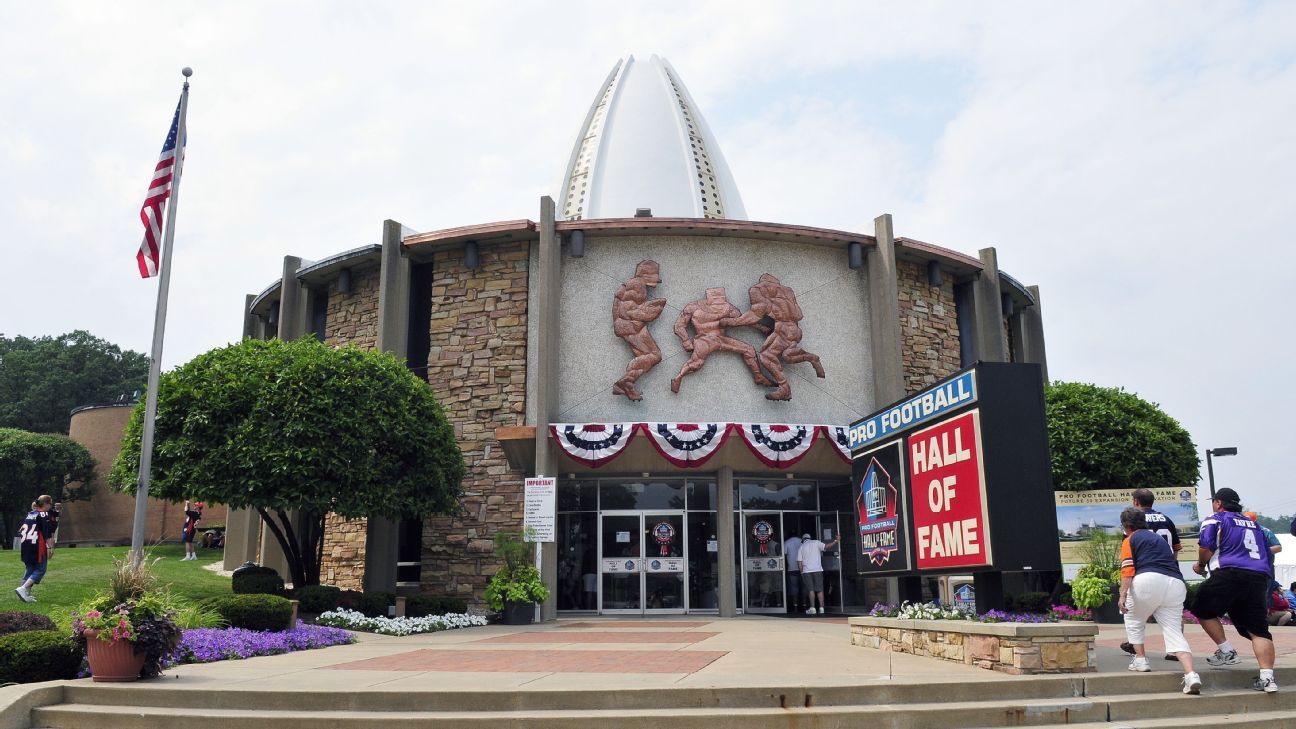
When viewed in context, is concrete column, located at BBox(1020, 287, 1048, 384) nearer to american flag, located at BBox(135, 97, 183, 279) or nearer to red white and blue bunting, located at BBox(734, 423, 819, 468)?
red white and blue bunting, located at BBox(734, 423, 819, 468)

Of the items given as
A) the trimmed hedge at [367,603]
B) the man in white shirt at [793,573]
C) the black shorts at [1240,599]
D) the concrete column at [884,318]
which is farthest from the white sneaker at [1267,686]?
the trimmed hedge at [367,603]

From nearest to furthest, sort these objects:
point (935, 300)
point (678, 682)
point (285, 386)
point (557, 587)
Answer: point (678, 682)
point (285, 386)
point (557, 587)
point (935, 300)

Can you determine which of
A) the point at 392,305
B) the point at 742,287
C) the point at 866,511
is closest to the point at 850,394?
the point at 742,287

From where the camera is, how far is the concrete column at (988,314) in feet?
75.3

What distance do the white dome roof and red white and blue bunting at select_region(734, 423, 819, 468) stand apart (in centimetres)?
1707

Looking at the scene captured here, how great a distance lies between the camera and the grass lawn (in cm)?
1441

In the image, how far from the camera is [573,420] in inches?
794

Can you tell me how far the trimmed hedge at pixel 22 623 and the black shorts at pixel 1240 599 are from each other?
12.3 meters

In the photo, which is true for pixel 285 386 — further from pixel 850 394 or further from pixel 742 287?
pixel 850 394

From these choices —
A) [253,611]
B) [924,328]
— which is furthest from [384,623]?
[924,328]

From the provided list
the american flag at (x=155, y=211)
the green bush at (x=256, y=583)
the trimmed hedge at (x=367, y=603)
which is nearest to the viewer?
the american flag at (x=155, y=211)

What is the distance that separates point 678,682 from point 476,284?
15209mm

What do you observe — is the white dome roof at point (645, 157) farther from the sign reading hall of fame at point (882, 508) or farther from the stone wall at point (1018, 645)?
the stone wall at point (1018, 645)

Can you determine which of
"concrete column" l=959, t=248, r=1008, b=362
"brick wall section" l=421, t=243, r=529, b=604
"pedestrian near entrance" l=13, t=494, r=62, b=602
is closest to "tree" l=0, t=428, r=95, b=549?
"brick wall section" l=421, t=243, r=529, b=604
